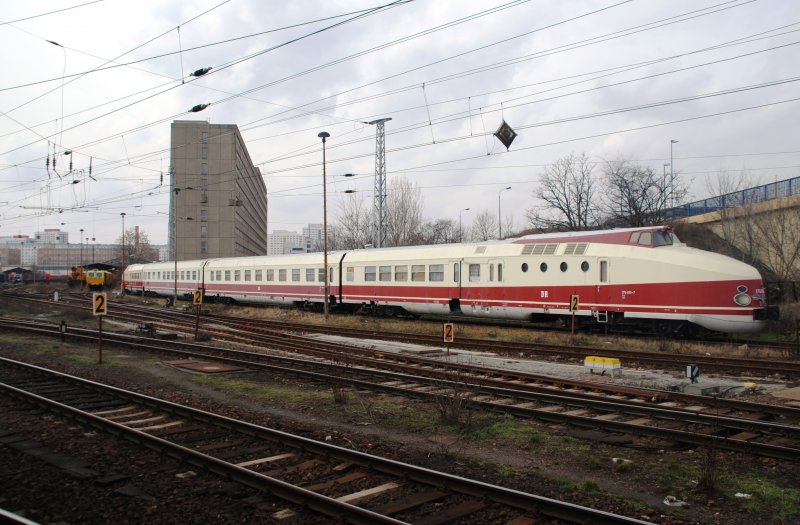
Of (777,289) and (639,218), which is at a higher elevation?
(639,218)

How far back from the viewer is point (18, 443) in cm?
767

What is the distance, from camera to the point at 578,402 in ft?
32.9

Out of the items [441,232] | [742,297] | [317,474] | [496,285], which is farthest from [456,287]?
[441,232]

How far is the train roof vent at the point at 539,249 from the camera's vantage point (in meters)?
20.8

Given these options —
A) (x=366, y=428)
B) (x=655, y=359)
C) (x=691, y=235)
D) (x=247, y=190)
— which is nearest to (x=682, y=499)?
(x=366, y=428)

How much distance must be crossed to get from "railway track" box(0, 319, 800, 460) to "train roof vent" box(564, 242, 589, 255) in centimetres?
780

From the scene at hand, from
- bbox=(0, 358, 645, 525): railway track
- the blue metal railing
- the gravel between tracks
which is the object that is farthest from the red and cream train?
the blue metal railing

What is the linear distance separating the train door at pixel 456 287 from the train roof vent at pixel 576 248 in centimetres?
461

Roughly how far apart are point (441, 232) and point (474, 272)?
189ft

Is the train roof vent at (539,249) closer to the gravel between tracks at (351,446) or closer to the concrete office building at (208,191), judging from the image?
the gravel between tracks at (351,446)

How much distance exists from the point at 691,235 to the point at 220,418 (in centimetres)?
3645

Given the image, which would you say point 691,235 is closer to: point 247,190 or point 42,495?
point 42,495

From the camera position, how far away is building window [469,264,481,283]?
2289cm

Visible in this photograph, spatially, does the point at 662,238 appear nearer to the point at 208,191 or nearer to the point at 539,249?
the point at 539,249
